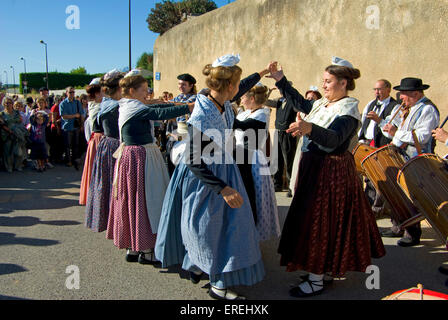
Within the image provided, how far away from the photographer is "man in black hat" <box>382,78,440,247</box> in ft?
12.4

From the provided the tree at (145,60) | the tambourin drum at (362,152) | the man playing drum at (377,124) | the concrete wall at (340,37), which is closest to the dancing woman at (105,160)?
the tambourin drum at (362,152)

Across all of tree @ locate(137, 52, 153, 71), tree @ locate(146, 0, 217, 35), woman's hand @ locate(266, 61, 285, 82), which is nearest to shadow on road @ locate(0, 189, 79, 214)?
woman's hand @ locate(266, 61, 285, 82)

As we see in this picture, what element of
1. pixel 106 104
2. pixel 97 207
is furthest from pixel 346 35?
pixel 97 207

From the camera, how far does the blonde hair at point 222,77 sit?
8.19ft

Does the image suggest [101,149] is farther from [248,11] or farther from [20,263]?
[248,11]

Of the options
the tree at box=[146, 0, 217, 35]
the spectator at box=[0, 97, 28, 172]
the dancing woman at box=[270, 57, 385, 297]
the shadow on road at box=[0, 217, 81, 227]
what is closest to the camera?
the dancing woman at box=[270, 57, 385, 297]

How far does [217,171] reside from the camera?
8.36 ft

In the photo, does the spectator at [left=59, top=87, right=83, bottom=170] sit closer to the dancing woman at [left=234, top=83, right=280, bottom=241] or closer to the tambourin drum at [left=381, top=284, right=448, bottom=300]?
the dancing woman at [left=234, top=83, right=280, bottom=241]

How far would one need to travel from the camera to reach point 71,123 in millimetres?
8531

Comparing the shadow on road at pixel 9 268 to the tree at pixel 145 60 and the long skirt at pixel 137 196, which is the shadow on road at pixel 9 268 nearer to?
the long skirt at pixel 137 196

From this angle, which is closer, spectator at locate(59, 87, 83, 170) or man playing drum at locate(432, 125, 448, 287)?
man playing drum at locate(432, 125, 448, 287)

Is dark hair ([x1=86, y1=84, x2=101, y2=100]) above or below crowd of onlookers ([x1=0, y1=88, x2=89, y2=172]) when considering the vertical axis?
above

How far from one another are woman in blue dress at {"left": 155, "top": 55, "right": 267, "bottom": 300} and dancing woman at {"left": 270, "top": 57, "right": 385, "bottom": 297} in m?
0.41
